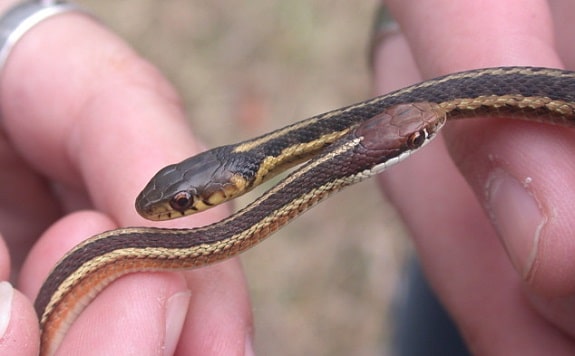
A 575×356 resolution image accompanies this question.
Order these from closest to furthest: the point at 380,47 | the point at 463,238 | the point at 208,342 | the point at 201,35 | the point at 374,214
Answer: the point at 208,342 → the point at 463,238 → the point at 380,47 → the point at 374,214 → the point at 201,35

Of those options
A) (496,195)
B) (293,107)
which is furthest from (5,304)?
(293,107)

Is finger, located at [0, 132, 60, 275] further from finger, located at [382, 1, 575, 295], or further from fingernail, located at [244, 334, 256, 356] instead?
finger, located at [382, 1, 575, 295]

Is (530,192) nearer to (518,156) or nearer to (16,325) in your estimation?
(518,156)

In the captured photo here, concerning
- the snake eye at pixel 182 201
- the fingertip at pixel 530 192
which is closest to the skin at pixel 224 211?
the fingertip at pixel 530 192

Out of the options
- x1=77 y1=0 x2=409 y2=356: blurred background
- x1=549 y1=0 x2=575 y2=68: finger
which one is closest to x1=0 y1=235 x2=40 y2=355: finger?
x1=549 y1=0 x2=575 y2=68: finger

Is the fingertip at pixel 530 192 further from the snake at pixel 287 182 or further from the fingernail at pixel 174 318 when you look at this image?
the fingernail at pixel 174 318

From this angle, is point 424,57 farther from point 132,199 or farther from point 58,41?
point 58,41

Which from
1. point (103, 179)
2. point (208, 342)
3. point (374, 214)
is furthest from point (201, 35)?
point (208, 342)
